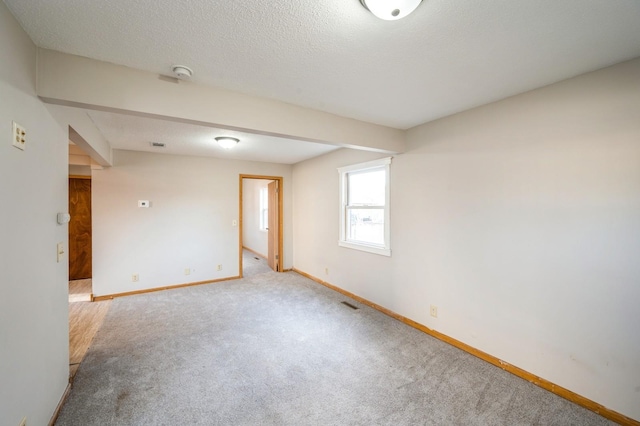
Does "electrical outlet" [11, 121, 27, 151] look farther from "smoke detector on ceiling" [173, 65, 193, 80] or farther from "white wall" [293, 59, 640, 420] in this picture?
"white wall" [293, 59, 640, 420]

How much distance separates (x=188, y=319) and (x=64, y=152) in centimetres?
228

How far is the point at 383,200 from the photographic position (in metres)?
3.69

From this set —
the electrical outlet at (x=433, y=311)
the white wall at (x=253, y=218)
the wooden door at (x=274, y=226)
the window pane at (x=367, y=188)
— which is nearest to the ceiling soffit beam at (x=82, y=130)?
the wooden door at (x=274, y=226)

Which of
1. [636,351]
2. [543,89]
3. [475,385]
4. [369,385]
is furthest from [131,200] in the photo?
[636,351]

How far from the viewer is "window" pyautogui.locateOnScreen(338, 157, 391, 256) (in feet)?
11.8

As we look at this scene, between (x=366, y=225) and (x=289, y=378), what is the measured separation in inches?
93.3

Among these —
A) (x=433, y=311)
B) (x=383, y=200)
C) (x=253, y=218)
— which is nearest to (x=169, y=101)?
(x=383, y=200)

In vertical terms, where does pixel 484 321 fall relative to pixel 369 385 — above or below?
above

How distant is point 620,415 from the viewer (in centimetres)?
180

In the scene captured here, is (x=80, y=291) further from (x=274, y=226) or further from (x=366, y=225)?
(x=366, y=225)

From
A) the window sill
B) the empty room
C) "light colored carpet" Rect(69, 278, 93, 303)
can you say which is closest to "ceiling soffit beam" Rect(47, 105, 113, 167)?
the empty room

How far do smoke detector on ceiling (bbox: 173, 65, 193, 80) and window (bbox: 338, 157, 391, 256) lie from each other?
244 cm

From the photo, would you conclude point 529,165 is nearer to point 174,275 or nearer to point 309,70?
point 309,70

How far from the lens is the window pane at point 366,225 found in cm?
379
